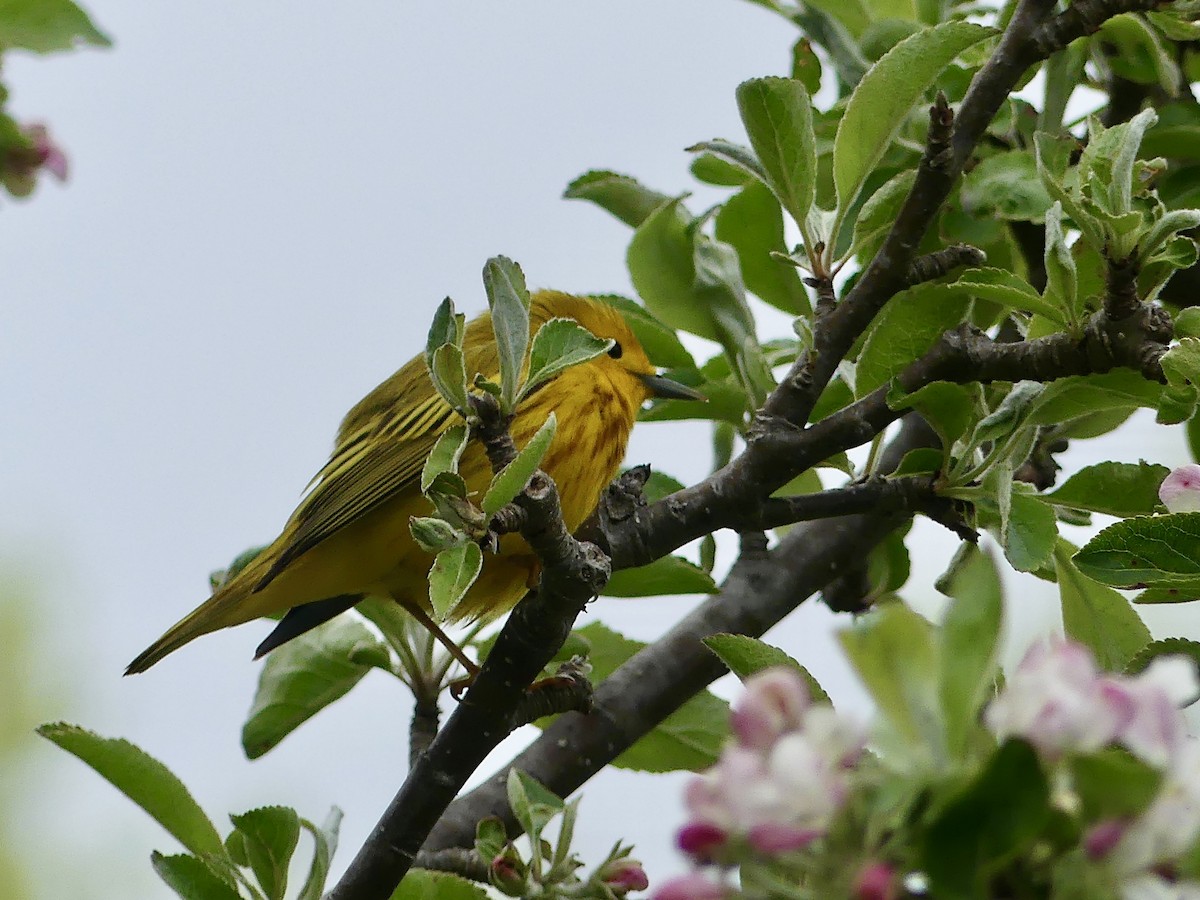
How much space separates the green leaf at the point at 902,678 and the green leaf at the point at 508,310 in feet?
2.95

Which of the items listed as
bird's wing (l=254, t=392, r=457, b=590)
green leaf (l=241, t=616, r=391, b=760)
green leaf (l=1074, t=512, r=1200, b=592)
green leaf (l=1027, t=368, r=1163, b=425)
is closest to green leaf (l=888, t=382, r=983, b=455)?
green leaf (l=1027, t=368, r=1163, b=425)

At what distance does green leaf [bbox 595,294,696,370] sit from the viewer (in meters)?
2.54

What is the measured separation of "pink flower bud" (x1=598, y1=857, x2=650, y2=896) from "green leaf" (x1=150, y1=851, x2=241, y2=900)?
1.56 ft

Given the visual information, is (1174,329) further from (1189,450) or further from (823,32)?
(823,32)

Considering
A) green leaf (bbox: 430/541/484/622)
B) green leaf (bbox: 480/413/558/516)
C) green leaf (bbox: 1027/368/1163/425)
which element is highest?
green leaf (bbox: 1027/368/1163/425)

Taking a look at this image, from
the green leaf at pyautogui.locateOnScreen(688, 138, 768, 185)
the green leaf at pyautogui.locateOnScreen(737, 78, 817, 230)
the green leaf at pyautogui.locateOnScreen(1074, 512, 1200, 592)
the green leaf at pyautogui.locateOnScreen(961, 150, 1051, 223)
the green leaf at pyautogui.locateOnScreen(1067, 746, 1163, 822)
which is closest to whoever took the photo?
the green leaf at pyautogui.locateOnScreen(1067, 746, 1163, 822)

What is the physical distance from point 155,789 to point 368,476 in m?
1.31

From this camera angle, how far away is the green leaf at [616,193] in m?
2.57

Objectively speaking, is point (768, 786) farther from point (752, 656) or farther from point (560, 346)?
point (560, 346)

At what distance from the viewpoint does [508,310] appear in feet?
5.39

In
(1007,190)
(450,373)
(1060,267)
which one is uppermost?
(1007,190)

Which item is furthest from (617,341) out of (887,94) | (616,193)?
(887,94)

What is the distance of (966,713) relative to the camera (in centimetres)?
77

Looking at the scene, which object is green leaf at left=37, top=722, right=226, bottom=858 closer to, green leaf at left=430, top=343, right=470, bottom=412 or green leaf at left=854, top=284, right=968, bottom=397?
green leaf at left=430, top=343, right=470, bottom=412
